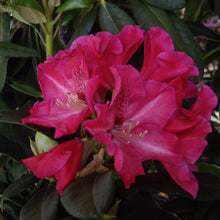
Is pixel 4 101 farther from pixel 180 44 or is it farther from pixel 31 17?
Answer: pixel 180 44

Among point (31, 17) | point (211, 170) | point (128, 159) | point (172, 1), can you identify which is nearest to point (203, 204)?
point (211, 170)

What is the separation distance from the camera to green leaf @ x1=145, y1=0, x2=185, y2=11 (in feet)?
2.02

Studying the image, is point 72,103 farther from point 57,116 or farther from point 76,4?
point 76,4

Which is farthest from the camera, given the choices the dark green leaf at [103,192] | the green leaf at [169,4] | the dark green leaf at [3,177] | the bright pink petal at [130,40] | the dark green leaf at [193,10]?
the dark green leaf at [193,10]

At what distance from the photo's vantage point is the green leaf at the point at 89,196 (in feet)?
1.29

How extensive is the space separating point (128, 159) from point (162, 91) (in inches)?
4.4

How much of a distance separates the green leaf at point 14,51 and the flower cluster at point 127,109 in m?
0.18

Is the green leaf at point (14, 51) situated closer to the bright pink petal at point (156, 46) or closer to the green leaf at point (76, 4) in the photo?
the green leaf at point (76, 4)

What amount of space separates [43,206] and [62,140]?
4.6 inches

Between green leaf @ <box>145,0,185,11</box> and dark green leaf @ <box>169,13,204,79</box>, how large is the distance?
0.07 meters

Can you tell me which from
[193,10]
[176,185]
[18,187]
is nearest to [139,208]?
[176,185]

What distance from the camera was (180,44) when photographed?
62cm

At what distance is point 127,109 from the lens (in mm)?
477

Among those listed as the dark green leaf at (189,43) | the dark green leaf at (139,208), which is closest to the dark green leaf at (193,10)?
the dark green leaf at (189,43)
